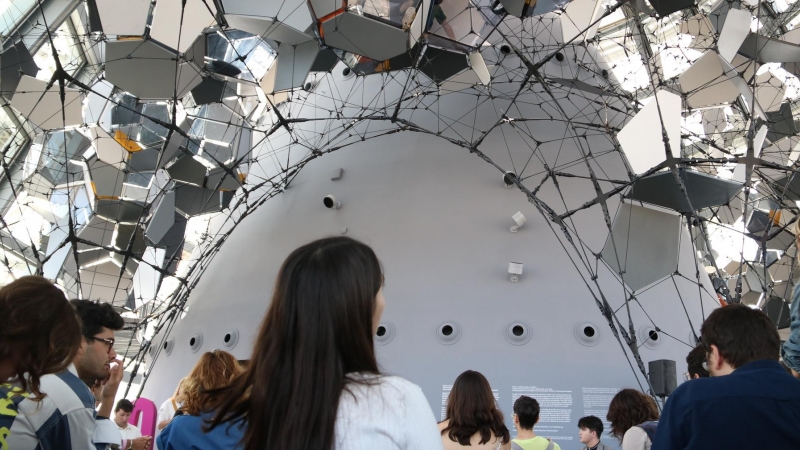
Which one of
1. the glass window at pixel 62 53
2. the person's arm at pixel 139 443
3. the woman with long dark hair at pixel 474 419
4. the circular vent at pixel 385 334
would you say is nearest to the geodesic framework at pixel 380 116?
the glass window at pixel 62 53

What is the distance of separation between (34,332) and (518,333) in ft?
25.6

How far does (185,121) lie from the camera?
1266 centimetres

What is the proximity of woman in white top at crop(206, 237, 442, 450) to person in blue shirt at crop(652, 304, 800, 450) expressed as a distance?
1.43m

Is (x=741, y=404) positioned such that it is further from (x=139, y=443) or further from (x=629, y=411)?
(x=139, y=443)

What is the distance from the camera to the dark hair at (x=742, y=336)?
2.72 meters

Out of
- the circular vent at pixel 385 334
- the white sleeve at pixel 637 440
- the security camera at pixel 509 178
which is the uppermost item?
the security camera at pixel 509 178

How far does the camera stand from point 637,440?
410cm

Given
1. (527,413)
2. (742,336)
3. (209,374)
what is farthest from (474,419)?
(742,336)

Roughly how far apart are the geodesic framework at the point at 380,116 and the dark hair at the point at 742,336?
622 centimetres

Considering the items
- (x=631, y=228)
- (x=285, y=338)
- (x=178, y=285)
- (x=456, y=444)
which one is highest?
(x=631, y=228)

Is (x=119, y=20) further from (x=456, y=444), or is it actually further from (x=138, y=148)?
(x=456, y=444)

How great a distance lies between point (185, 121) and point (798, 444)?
11849mm

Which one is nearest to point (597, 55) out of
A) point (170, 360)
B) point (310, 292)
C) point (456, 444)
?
point (170, 360)

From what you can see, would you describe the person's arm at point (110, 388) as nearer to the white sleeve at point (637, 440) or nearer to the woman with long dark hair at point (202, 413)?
the woman with long dark hair at point (202, 413)
